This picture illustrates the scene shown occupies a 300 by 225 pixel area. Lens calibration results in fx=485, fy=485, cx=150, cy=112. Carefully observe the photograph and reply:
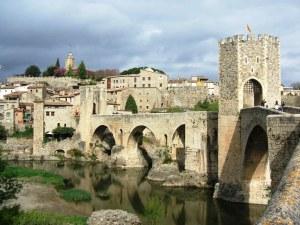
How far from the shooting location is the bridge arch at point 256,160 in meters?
25.7

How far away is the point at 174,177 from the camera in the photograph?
34250 mm

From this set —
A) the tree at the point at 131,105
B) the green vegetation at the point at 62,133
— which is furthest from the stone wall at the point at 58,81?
the green vegetation at the point at 62,133

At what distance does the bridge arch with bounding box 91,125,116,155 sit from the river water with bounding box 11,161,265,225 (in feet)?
30.6

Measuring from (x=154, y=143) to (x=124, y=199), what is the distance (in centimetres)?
1708

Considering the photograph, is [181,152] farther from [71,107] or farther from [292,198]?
[292,198]

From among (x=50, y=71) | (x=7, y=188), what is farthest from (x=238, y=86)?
(x=50, y=71)

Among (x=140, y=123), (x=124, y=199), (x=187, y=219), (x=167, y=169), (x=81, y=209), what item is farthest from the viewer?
(x=140, y=123)

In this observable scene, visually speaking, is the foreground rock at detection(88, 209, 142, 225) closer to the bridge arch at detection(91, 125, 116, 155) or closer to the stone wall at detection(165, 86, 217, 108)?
the bridge arch at detection(91, 125, 116, 155)

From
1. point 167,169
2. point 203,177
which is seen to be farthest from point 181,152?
point 203,177

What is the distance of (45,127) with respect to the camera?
5719 centimetres

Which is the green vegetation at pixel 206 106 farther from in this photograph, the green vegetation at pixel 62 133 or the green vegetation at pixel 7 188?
the green vegetation at pixel 7 188

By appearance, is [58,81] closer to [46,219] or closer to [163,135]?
[163,135]

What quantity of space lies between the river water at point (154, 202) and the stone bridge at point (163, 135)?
2714 millimetres

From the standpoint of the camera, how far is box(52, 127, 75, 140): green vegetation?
56.1 metres
